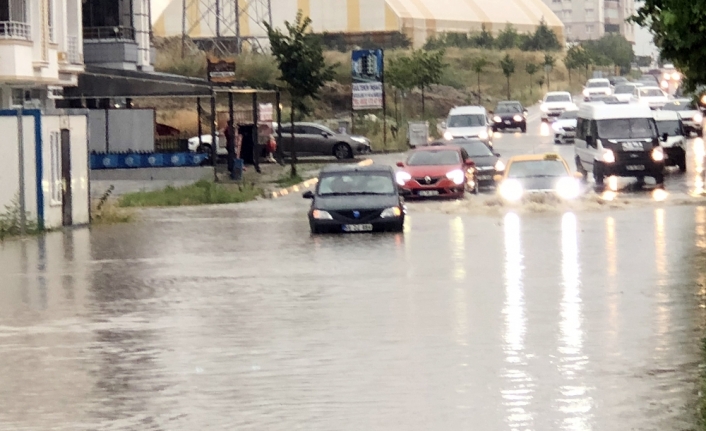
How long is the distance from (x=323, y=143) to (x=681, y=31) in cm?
4084

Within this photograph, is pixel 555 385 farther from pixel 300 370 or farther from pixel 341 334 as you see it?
pixel 341 334

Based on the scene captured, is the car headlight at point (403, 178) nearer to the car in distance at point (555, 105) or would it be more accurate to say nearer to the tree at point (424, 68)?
the tree at point (424, 68)

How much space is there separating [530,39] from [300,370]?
124 m

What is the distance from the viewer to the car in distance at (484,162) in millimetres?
39844

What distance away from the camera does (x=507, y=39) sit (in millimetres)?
126938

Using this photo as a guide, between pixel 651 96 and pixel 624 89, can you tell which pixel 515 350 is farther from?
pixel 624 89

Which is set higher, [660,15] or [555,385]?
[660,15]

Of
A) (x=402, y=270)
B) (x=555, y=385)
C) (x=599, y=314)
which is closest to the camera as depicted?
(x=555, y=385)

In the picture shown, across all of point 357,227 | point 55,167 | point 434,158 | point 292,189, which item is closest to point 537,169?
point 434,158

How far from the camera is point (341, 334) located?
14.1 metres

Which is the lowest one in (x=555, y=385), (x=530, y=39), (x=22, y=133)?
(x=555, y=385)

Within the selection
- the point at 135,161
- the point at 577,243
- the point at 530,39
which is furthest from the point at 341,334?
the point at 530,39

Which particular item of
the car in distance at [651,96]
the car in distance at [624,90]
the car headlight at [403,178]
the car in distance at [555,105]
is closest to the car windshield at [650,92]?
the car in distance at [651,96]

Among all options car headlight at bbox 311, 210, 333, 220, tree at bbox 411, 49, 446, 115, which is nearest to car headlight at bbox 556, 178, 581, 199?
car headlight at bbox 311, 210, 333, 220
